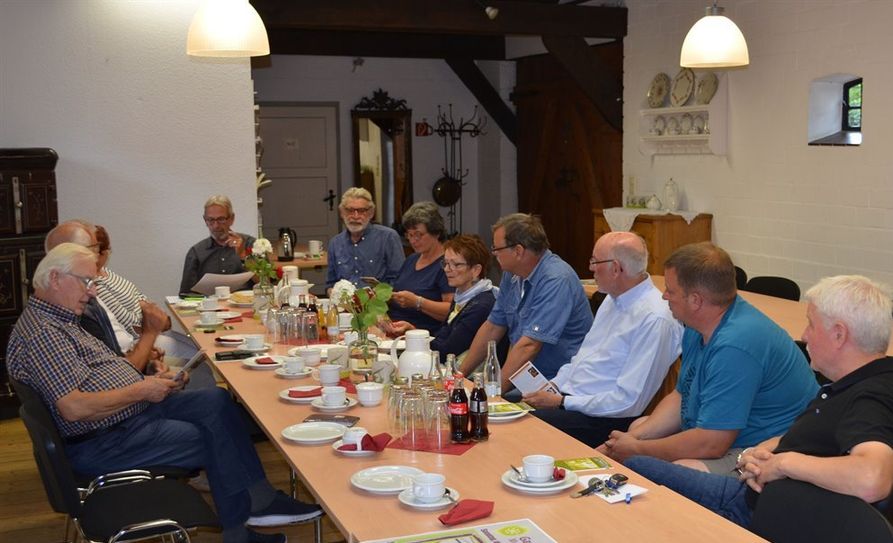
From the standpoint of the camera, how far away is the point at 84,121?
22.9ft

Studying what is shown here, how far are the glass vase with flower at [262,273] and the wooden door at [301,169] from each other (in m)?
7.48

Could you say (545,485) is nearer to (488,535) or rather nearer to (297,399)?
(488,535)

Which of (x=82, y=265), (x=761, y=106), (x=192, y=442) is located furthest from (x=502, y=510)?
(x=761, y=106)

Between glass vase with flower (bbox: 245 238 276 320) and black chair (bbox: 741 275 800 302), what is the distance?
297 cm

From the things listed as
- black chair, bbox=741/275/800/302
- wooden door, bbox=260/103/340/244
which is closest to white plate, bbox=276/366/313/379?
black chair, bbox=741/275/800/302

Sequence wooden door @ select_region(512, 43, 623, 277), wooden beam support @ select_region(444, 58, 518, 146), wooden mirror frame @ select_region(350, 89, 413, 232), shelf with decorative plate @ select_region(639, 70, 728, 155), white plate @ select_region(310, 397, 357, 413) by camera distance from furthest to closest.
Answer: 1. wooden mirror frame @ select_region(350, 89, 413, 232)
2. wooden beam support @ select_region(444, 58, 518, 146)
3. wooden door @ select_region(512, 43, 623, 277)
4. shelf with decorative plate @ select_region(639, 70, 728, 155)
5. white plate @ select_region(310, 397, 357, 413)

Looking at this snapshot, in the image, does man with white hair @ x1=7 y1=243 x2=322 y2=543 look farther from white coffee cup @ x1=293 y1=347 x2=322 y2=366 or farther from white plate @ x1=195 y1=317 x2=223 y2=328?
white plate @ x1=195 y1=317 x2=223 y2=328

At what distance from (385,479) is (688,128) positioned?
7126mm

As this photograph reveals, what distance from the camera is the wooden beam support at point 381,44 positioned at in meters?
12.0

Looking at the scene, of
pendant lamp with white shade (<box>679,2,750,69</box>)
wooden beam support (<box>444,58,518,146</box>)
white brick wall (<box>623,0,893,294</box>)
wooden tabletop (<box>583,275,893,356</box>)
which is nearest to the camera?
wooden tabletop (<box>583,275,893,356</box>)

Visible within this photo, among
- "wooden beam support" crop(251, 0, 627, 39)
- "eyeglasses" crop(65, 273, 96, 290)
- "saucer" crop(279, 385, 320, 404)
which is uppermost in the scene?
"wooden beam support" crop(251, 0, 627, 39)

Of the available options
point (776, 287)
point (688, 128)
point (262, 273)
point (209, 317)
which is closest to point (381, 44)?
point (688, 128)

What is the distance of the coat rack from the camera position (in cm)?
1383

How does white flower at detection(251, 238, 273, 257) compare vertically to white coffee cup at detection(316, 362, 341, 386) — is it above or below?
above
